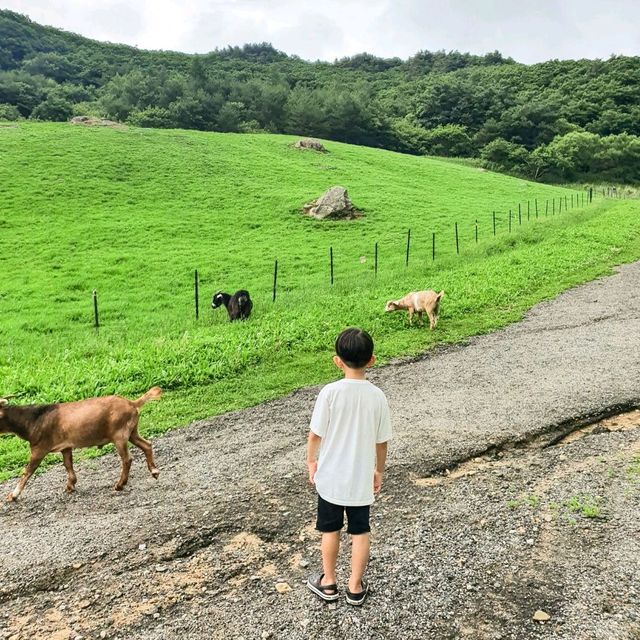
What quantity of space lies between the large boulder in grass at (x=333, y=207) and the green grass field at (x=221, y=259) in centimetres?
95

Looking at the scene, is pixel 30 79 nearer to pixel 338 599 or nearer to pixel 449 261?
pixel 449 261

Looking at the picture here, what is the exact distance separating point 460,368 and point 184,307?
33.5 ft

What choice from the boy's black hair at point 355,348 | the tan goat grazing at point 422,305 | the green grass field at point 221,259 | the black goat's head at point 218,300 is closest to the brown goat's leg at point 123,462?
the green grass field at point 221,259

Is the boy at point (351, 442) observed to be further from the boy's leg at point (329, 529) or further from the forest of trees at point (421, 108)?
the forest of trees at point (421, 108)

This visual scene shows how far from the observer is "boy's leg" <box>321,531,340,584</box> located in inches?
162

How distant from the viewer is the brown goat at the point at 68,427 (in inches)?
248

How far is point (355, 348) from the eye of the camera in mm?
3865

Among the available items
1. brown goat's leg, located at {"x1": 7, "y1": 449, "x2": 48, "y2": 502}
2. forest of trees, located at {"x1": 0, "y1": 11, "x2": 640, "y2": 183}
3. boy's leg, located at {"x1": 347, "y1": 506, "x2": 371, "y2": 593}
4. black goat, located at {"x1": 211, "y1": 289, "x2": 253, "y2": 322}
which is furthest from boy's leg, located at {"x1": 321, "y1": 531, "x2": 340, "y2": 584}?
forest of trees, located at {"x1": 0, "y1": 11, "x2": 640, "y2": 183}

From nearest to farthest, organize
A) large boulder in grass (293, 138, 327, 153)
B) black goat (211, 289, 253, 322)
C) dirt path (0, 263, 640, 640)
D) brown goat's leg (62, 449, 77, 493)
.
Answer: dirt path (0, 263, 640, 640) → brown goat's leg (62, 449, 77, 493) → black goat (211, 289, 253, 322) → large boulder in grass (293, 138, 327, 153)

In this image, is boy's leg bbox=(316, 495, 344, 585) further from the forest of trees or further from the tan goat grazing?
Result: the forest of trees

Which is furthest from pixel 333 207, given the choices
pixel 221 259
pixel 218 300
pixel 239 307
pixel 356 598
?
pixel 356 598

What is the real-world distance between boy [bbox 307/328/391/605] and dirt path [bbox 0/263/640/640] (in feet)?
2.27

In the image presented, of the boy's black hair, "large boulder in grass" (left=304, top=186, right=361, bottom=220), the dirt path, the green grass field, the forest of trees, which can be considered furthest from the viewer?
the forest of trees

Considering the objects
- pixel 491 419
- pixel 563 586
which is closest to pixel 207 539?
pixel 563 586
